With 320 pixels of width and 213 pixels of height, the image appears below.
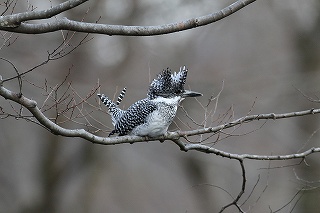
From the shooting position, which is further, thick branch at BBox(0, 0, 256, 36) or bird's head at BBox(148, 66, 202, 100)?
bird's head at BBox(148, 66, 202, 100)

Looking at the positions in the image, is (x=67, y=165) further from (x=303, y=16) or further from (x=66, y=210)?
(x=303, y=16)

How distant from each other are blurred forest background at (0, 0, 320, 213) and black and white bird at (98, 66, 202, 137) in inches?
187

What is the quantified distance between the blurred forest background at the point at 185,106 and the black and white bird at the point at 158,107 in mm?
4740

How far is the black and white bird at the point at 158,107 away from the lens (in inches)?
216

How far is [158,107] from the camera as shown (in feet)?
18.5

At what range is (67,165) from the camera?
1186 cm

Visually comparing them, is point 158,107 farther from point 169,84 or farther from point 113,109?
point 113,109

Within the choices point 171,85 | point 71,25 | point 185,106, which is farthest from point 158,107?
point 185,106

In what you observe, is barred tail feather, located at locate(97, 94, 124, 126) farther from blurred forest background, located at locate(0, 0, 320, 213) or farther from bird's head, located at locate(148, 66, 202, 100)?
blurred forest background, located at locate(0, 0, 320, 213)

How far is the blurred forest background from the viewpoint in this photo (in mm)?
10898

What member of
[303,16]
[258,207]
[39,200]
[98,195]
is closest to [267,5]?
[303,16]

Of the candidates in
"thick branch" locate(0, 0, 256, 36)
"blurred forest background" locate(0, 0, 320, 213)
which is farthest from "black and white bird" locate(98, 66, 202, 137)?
"blurred forest background" locate(0, 0, 320, 213)

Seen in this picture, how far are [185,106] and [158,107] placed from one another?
A: 5085 mm

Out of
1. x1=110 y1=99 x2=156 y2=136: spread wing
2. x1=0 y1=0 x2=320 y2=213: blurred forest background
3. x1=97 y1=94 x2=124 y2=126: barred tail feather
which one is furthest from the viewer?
x1=0 y1=0 x2=320 y2=213: blurred forest background
